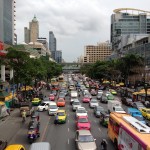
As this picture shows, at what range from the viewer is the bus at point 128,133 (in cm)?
1853

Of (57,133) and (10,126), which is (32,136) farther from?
(10,126)

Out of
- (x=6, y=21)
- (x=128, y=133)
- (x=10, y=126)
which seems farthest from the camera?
(x=6, y=21)

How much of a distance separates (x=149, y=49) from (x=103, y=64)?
3677 cm

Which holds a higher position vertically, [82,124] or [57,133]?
[82,124]

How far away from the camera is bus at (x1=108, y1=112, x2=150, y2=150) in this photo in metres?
18.5

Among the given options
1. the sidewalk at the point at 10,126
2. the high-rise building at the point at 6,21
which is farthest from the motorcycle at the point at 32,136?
the high-rise building at the point at 6,21

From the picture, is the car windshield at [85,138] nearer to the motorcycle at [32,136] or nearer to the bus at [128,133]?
the bus at [128,133]

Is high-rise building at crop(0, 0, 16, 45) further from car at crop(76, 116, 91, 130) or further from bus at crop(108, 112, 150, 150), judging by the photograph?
bus at crop(108, 112, 150, 150)

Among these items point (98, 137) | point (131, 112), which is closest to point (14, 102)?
point (131, 112)

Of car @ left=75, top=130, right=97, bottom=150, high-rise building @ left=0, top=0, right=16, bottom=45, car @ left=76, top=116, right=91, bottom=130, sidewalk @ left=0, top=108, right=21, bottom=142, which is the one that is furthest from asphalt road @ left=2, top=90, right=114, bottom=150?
high-rise building @ left=0, top=0, right=16, bottom=45

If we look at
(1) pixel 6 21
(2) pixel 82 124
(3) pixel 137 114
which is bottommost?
(2) pixel 82 124

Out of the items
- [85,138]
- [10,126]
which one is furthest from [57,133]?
[10,126]

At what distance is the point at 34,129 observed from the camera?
28.8 meters

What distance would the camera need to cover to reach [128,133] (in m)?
21.0
